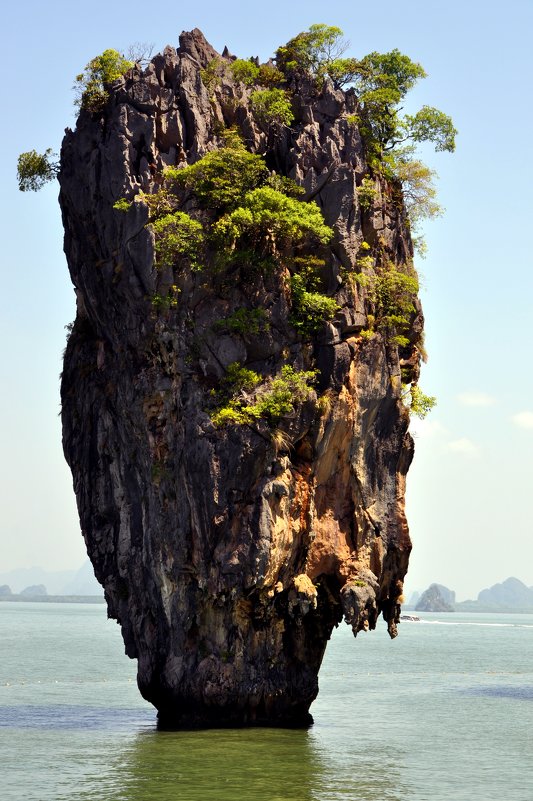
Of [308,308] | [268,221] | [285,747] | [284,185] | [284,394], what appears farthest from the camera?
[284,185]

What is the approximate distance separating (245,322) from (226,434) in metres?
3.06

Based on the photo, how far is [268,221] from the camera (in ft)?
98.9

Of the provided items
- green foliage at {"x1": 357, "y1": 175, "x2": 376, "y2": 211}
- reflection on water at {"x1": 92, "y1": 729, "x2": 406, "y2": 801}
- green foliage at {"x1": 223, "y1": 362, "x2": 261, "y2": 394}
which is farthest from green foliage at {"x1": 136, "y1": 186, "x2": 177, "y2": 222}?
reflection on water at {"x1": 92, "y1": 729, "x2": 406, "y2": 801}

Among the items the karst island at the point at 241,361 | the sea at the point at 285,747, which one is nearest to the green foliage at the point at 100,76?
the karst island at the point at 241,361

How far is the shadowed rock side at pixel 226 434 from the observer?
2944cm

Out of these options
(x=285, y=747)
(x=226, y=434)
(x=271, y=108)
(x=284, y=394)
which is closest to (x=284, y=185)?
(x=271, y=108)

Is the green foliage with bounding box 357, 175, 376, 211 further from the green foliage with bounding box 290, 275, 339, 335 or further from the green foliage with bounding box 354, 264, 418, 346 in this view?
the green foliage with bounding box 290, 275, 339, 335

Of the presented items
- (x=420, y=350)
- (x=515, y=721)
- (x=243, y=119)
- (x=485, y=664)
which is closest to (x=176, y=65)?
(x=243, y=119)

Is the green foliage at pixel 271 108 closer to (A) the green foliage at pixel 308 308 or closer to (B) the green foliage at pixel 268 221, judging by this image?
(B) the green foliage at pixel 268 221

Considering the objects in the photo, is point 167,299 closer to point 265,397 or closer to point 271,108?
point 265,397

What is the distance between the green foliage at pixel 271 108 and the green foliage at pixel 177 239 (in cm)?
445

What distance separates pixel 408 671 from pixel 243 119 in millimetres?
32798

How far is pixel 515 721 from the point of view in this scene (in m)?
36.0

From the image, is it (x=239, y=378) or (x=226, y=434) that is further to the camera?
(x=239, y=378)
